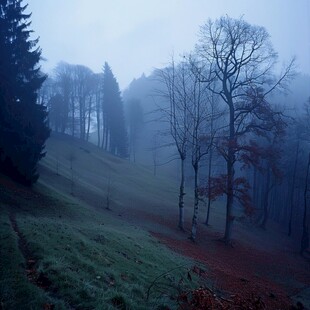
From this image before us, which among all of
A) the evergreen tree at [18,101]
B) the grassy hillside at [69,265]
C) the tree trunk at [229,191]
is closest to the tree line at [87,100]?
the evergreen tree at [18,101]

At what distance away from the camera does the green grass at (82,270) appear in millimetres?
5273

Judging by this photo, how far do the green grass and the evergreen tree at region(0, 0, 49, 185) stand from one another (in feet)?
16.1

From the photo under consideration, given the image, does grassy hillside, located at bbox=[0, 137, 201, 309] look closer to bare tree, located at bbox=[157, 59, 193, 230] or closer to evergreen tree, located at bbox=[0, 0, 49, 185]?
evergreen tree, located at bbox=[0, 0, 49, 185]

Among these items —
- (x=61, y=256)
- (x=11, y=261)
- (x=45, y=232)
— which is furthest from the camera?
(x=45, y=232)

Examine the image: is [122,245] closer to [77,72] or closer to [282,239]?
[282,239]

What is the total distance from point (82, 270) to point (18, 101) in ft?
62.0

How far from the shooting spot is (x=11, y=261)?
6.33 m

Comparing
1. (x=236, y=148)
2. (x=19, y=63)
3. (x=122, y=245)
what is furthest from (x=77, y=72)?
(x=122, y=245)

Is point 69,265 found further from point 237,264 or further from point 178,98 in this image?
point 178,98

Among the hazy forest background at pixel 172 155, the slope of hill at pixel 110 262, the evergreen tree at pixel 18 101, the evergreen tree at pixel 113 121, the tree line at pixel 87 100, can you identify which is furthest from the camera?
the evergreen tree at pixel 113 121

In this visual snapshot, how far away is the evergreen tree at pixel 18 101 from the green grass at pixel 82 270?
4917mm

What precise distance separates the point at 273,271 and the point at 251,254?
2.76 m

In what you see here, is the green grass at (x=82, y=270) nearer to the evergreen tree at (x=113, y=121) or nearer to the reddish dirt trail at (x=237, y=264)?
the reddish dirt trail at (x=237, y=264)

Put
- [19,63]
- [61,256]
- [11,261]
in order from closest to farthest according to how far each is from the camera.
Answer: [11,261], [61,256], [19,63]
